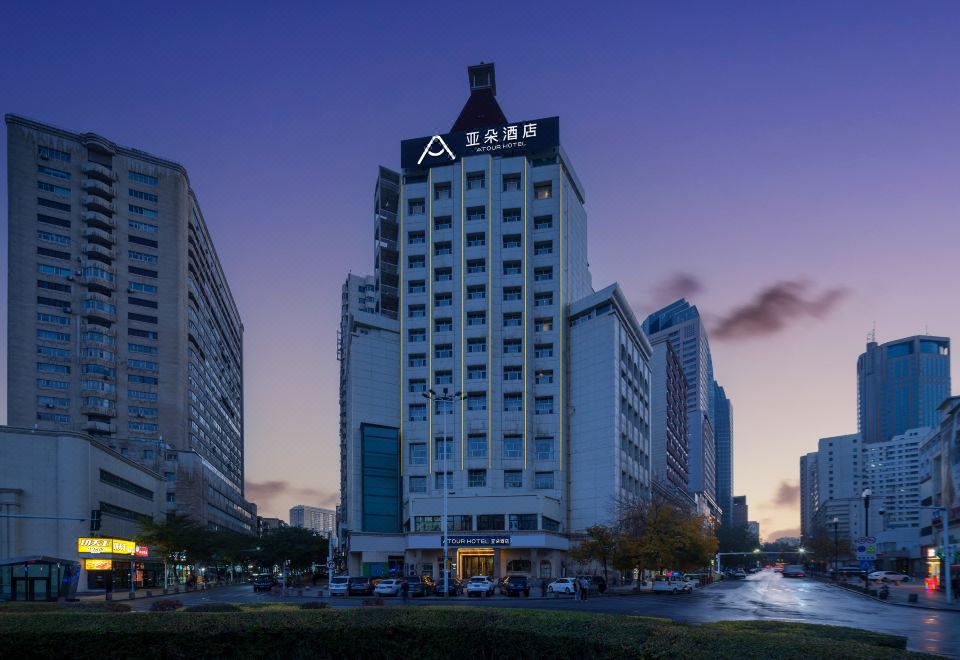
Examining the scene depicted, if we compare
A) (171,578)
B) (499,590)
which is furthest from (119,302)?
(499,590)

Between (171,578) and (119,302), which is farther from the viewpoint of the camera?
(119,302)

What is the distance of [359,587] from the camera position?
204 ft

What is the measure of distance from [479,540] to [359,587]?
28.7 metres

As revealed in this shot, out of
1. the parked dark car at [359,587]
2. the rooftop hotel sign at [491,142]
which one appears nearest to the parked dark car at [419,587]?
the parked dark car at [359,587]

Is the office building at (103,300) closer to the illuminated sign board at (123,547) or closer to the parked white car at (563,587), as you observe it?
the illuminated sign board at (123,547)

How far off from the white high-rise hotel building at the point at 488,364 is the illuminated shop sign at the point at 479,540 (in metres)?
4.77

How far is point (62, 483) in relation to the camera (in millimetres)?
75688

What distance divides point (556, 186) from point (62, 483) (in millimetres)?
69546

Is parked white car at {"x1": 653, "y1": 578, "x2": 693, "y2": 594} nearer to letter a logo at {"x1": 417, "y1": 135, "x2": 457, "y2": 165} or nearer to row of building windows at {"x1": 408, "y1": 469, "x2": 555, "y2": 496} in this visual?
row of building windows at {"x1": 408, "y1": 469, "x2": 555, "y2": 496}

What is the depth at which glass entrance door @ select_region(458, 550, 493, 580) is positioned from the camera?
9262 centimetres

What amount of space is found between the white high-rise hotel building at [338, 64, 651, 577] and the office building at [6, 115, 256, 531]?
55797mm

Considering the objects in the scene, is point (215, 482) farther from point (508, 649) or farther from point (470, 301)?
point (508, 649)

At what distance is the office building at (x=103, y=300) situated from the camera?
442ft

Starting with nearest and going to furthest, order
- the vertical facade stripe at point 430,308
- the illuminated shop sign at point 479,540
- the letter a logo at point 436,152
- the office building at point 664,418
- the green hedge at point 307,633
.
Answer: the green hedge at point 307,633 < the illuminated shop sign at point 479,540 < the vertical facade stripe at point 430,308 < the letter a logo at point 436,152 < the office building at point 664,418
